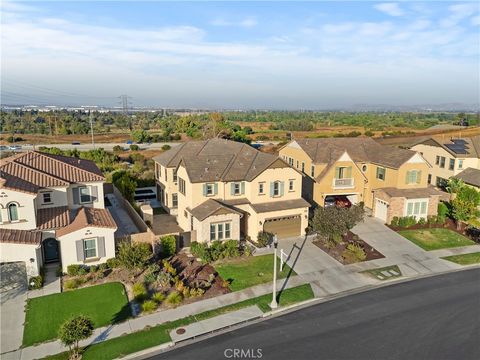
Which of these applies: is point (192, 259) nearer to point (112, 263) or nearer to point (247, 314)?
point (112, 263)

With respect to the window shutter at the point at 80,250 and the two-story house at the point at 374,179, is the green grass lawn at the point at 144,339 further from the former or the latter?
the two-story house at the point at 374,179

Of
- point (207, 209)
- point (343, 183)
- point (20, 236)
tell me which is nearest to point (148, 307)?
point (20, 236)

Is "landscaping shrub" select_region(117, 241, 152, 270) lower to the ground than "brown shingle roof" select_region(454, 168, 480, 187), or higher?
lower

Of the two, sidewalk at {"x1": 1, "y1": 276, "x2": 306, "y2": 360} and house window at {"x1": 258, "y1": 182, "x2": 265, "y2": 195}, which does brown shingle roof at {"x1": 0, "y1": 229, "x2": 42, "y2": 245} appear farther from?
house window at {"x1": 258, "y1": 182, "x2": 265, "y2": 195}

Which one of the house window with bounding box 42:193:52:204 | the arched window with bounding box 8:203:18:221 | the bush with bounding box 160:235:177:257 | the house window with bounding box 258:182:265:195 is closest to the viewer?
the arched window with bounding box 8:203:18:221

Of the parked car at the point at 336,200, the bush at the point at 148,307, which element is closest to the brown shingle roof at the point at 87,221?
the bush at the point at 148,307

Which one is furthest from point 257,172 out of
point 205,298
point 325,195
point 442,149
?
point 442,149

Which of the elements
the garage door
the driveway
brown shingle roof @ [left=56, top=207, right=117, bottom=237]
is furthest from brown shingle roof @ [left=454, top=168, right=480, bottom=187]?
the driveway
